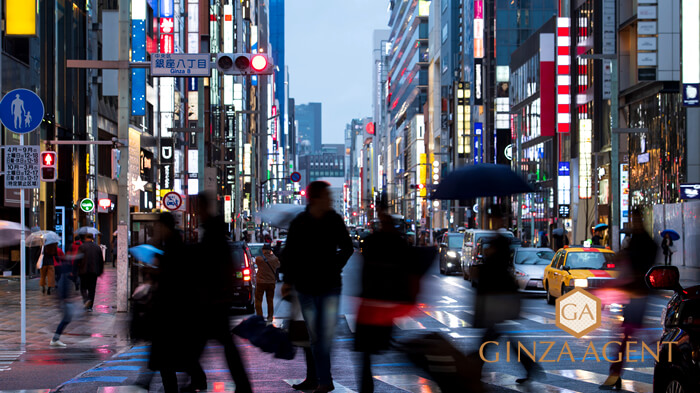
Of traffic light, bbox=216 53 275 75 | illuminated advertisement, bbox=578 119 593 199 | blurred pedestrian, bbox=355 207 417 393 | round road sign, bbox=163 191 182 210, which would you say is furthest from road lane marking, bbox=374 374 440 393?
illuminated advertisement, bbox=578 119 593 199

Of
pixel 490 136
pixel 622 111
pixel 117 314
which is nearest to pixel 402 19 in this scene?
pixel 490 136

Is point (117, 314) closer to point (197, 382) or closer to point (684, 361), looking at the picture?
point (197, 382)

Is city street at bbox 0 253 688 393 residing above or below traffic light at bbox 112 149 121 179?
below

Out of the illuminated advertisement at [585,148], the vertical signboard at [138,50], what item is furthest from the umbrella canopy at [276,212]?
the illuminated advertisement at [585,148]

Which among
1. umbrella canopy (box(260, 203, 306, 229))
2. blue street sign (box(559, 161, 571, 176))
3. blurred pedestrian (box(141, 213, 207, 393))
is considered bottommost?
blurred pedestrian (box(141, 213, 207, 393))

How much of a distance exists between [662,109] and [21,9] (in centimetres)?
3031

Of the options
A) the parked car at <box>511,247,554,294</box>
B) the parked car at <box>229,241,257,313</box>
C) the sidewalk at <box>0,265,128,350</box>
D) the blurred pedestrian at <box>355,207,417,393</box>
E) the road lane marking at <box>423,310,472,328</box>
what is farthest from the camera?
the parked car at <box>511,247,554,294</box>

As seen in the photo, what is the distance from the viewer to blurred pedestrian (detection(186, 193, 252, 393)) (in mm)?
8234

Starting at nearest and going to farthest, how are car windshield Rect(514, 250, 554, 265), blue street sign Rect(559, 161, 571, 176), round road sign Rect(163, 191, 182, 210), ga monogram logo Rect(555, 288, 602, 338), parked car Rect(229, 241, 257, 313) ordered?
ga monogram logo Rect(555, 288, 602, 338)
parked car Rect(229, 241, 257, 313)
car windshield Rect(514, 250, 554, 265)
round road sign Rect(163, 191, 182, 210)
blue street sign Rect(559, 161, 571, 176)

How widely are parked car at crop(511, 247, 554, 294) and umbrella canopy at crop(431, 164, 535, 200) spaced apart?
16.6m

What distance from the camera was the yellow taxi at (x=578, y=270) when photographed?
22.6 meters

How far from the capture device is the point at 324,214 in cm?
902

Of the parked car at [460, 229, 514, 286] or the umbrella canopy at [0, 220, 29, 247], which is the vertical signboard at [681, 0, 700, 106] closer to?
the parked car at [460, 229, 514, 286]

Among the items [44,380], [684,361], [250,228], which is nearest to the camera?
[684,361]
